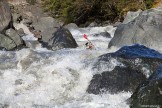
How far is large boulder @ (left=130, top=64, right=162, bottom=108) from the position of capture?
6.18 m

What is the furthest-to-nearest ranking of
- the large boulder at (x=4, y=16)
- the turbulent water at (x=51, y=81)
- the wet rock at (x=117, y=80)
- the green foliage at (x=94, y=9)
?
the green foliage at (x=94, y=9), the large boulder at (x=4, y=16), the wet rock at (x=117, y=80), the turbulent water at (x=51, y=81)

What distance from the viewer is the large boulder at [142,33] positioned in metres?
10.8

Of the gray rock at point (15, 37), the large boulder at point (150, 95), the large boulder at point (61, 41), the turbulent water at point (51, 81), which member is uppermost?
the large boulder at point (150, 95)

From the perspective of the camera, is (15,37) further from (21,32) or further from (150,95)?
(150,95)

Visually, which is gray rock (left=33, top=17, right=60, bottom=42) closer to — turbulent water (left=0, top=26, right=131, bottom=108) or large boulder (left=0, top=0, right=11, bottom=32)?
large boulder (left=0, top=0, right=11, bottom=32)

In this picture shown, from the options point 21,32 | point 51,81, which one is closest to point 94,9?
point 21,32

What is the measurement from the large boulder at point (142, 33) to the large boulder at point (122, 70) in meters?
2.15

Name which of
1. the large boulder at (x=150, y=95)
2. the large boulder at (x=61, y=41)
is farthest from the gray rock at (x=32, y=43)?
the large boulder at (x=150, y=95)

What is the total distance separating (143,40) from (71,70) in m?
3.13

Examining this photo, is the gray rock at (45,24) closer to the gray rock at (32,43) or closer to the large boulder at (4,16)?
the large boulder at (4,16)

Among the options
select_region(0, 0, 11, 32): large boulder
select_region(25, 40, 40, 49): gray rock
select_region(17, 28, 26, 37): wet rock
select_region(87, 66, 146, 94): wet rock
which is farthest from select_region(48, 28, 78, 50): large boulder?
select_region(87, 66, 146, 94): wet rock

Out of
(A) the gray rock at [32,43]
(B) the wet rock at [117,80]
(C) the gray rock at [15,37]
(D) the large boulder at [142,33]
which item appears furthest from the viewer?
(A) the gray rock at [32,43]

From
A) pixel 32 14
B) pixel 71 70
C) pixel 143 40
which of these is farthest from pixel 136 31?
pixel 32 14

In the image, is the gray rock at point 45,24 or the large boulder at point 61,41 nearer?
the large boulder at point 61,41
